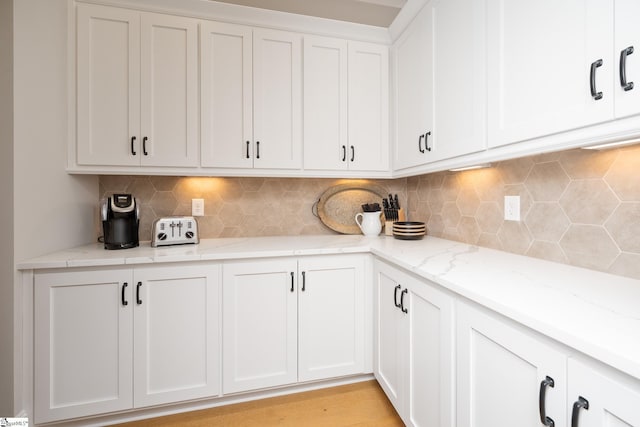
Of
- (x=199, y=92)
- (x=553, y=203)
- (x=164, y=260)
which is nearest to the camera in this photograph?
(x=553, y=203)

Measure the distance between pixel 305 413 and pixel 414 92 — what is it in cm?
204

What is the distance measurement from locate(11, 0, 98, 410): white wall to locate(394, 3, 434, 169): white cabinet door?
2.05 m

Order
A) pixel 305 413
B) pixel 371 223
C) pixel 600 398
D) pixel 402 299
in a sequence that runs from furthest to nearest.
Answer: pixel 371 223, pixel 305 413, pixel 402 299, pixel 600 398

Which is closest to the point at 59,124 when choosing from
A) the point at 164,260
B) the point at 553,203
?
the point at 164,260

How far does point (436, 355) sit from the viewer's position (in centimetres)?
115

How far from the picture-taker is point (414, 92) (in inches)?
70.7

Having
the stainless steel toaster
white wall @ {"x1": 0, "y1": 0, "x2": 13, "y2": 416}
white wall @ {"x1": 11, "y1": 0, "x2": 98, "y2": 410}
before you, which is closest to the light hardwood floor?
white wall @ {"x1": 0, "y1": 0, "x2": 13, "y2": 416}

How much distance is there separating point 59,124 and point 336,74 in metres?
1.72

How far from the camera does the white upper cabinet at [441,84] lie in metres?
1.27

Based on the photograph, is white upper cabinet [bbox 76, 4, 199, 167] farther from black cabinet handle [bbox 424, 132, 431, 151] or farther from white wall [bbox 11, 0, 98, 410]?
black cabinet handle [bbox 424, 132, 431, 151]

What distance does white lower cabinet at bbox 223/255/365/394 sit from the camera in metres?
1.65

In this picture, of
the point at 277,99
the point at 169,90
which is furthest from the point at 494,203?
the point at 169,90

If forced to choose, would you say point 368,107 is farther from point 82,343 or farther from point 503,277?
point 82,343

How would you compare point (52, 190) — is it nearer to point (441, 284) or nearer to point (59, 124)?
point (59, 124)
